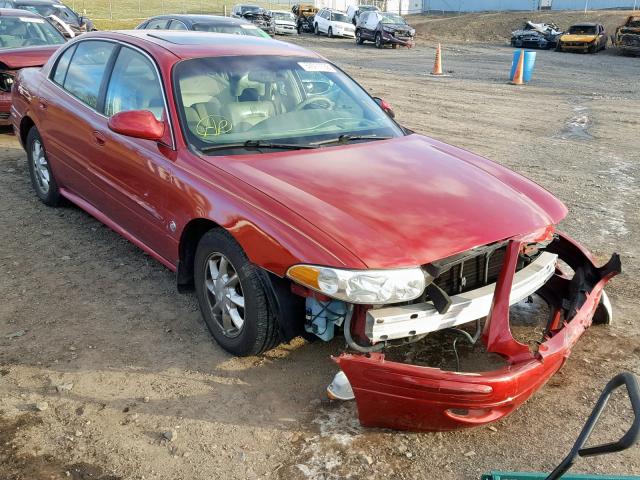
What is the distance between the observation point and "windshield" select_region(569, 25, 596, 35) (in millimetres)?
29878

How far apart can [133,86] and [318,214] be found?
1.99m

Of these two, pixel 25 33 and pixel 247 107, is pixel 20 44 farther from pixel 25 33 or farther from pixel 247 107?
pixel 247 107

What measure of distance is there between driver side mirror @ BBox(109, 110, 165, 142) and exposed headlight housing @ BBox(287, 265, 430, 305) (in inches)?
58.6

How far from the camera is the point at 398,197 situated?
3.30 meters

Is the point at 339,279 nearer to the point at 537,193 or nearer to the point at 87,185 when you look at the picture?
the point at 537,193

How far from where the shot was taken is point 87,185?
4832 mm

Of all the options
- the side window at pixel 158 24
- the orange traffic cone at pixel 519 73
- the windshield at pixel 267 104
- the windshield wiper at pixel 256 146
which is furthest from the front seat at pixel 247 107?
the orange traffic cone at pixel 519 73

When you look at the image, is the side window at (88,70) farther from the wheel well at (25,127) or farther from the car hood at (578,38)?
the car hood at (578,38)

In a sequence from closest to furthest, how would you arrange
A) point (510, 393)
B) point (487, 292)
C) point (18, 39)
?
point (510, 393) < point (487, 292) < point (18, 39)

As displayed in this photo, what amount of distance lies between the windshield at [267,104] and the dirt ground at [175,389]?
3.99 feet

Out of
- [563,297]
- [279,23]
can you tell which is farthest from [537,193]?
[279,23]

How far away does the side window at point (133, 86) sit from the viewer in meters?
4.04

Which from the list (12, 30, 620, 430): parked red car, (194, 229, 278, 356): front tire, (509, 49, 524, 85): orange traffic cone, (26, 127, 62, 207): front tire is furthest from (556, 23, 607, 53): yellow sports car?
(194, 229, 278, 356): front tire

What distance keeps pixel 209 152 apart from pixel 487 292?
1744mm
